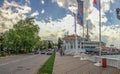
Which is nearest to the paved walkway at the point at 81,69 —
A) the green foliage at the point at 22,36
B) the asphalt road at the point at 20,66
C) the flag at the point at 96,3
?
the asphalt road at the point at 20,66

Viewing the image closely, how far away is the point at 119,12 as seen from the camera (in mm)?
16609

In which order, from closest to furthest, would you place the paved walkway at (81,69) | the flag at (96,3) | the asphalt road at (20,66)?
the paved walkway at (81,69), the asphalt road at (20,66), the flag at (96,3)

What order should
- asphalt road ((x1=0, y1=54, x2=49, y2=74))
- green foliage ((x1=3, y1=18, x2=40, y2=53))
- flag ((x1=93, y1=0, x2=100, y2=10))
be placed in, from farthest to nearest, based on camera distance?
1. green foliage ((x1=3, y1=18, x2=40, y2=53))
2. flag ((x1=93, y1=0, x2=100, y2=10))
3. asphalt road ((x1=0, y1=54, x2=49, y2=74))

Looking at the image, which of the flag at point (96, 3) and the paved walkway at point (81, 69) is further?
the flag at point (96, 3)

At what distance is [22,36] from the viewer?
111562 millimetres

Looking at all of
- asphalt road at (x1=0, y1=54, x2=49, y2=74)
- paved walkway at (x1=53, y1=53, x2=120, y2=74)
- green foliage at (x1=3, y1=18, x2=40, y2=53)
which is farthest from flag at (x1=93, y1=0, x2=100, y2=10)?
green foliage at (x1=3, y1=18, x2=40, y2=53)

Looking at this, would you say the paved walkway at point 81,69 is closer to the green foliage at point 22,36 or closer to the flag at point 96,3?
the flag at point 96,3

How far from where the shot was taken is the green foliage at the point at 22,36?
108 m

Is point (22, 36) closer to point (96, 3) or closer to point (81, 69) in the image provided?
point (96, 3)

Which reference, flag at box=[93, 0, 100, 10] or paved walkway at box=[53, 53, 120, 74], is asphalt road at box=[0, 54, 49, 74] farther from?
flag at box=[93, 0, 100, 10]

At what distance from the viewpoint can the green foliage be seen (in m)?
108

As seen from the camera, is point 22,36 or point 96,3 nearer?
point 96,3

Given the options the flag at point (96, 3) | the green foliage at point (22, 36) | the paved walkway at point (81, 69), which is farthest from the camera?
the green foliage at point (22, 36)

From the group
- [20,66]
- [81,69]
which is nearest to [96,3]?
[81,69]
